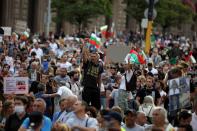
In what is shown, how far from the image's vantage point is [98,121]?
485 inches

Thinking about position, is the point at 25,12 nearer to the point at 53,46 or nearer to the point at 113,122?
the point at 53,46

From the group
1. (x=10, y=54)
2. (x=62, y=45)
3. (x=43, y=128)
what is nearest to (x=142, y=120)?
(x=43, y=128)

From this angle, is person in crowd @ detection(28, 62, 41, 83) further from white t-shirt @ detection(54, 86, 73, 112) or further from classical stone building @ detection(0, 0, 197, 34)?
classical stone building @ detection(0, 0, 197, 34)

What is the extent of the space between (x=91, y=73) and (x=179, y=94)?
16.4ft

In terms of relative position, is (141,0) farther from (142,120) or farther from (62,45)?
(142,120)

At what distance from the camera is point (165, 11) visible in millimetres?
66562

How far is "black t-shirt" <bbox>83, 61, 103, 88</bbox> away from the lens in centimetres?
1844

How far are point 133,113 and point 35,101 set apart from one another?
5.64 ft

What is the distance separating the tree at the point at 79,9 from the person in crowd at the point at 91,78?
36.8 metres

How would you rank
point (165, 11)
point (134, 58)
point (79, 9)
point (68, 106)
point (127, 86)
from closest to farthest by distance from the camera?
point (68, 106)
point (127, 86)
point (134, 58)
point (79, 9)
point (165, 11)

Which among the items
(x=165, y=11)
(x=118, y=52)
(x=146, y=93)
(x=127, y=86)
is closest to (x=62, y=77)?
(x=127, y=86)

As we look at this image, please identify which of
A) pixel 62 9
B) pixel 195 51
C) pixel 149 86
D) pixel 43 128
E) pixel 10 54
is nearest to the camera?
pixel 43 128

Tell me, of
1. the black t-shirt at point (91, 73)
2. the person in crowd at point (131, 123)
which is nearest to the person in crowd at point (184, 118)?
the person in crowd at point (131, 123)

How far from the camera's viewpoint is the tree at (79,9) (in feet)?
182
